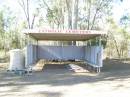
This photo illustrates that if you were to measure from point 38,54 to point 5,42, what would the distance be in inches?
1129

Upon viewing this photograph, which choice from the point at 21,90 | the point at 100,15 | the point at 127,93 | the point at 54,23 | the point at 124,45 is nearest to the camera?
the point at 127,93

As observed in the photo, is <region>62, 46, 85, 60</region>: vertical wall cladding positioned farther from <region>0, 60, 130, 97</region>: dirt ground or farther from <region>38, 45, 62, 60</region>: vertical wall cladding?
<region>0, 60, 130, 97</region>: dirt ground

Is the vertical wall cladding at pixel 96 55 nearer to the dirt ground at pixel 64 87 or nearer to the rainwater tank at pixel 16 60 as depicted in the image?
the dirt ground at pixel 64 87

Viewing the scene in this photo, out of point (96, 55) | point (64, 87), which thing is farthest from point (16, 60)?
point (64, 87)

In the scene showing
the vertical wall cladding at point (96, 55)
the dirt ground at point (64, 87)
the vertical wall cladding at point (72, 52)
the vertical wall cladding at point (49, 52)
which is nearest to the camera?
the dirt ground at point (64, 87)

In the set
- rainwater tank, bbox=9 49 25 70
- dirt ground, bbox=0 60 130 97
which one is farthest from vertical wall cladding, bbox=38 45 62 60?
dirt ground, bbox=0 60 130 97

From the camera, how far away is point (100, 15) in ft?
148

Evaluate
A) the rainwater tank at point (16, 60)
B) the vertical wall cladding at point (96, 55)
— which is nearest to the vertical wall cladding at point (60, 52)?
the vertical wall cladding at point (96, 55)

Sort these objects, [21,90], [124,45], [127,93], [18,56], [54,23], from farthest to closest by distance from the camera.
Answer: [124,45], [54,23], [18,56], [21,90], [127,93]

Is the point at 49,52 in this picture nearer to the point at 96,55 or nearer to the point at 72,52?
the point at 72,52

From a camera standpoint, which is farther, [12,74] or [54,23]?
[54,23]

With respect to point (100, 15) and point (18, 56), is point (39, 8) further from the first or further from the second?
point (18, 56)

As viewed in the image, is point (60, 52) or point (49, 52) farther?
point (49, 52)

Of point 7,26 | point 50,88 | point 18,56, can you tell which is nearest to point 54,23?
point 7,26
